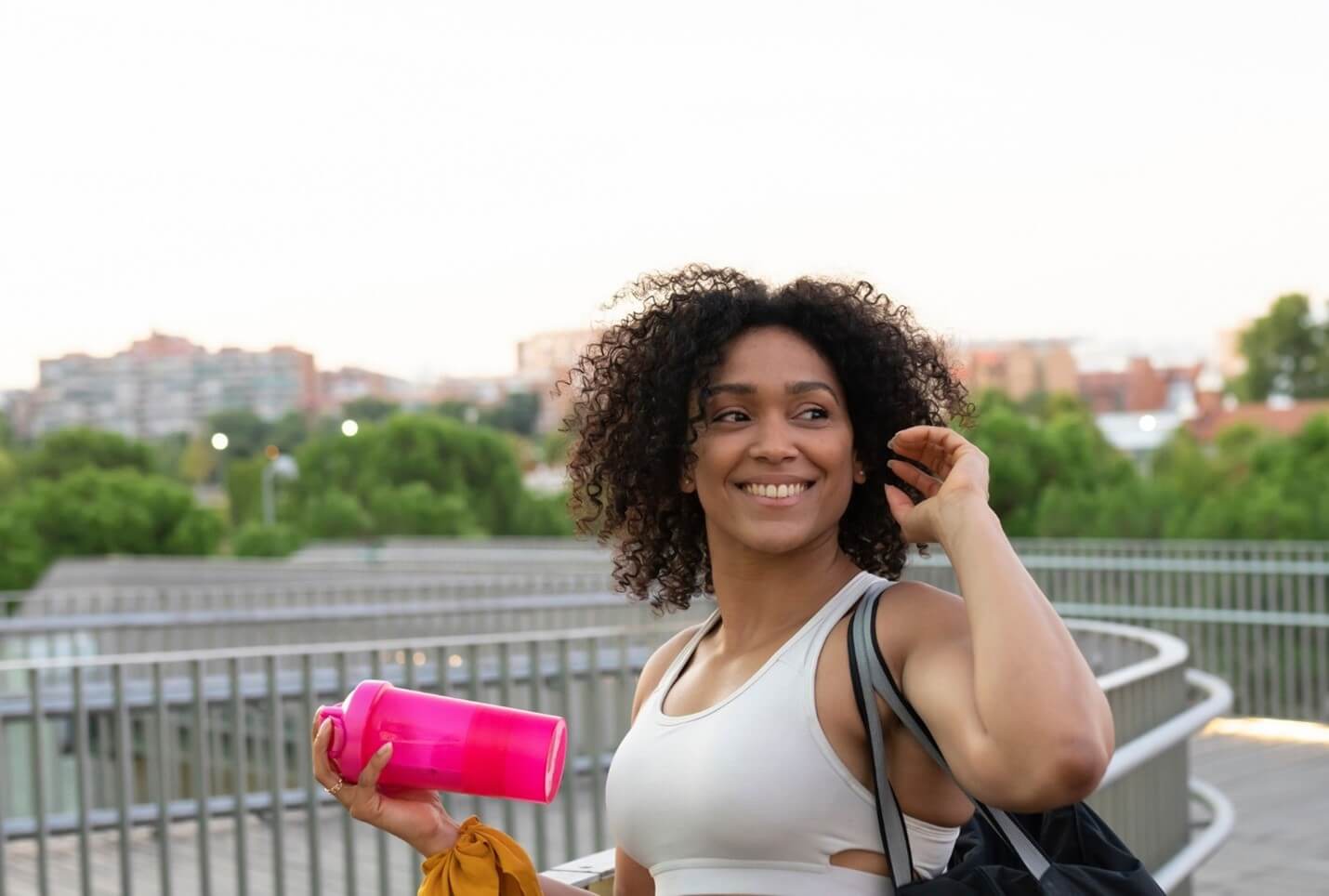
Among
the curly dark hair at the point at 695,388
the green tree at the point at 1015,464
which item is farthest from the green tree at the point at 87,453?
the curly dark hair at the point at 695,388

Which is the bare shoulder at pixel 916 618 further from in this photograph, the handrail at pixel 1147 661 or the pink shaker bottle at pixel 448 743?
the handrail at pixel 1147 661

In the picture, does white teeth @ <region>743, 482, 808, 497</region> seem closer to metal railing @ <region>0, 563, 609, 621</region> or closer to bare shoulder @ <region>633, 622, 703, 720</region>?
bare shoulder @ <region>633, 622, 703, 720</region>

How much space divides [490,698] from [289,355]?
125947 millimetres

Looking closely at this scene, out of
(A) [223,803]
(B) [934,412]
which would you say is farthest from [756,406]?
(A) [223,803]

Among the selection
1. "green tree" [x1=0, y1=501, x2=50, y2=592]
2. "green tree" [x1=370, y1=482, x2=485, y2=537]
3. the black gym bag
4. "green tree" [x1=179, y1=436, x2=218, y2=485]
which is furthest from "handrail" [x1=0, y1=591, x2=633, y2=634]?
"green tree" [x1=179, y1=436, x2=218, y2=485]

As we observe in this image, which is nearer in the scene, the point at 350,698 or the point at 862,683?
the point at 862,683

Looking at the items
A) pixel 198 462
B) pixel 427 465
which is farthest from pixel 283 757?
pixel 198 462

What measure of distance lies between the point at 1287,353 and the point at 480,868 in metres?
108

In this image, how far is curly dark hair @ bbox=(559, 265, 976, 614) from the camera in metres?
2.37

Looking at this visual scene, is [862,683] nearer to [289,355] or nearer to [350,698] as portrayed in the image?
[350,698]

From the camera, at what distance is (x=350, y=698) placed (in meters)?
2.30

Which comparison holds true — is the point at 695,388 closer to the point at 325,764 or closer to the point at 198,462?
the point at 325,764

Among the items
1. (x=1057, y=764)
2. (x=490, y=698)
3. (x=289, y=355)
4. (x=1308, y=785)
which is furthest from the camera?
(x=289, y=355)

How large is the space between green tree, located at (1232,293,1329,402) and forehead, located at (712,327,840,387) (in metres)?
101
